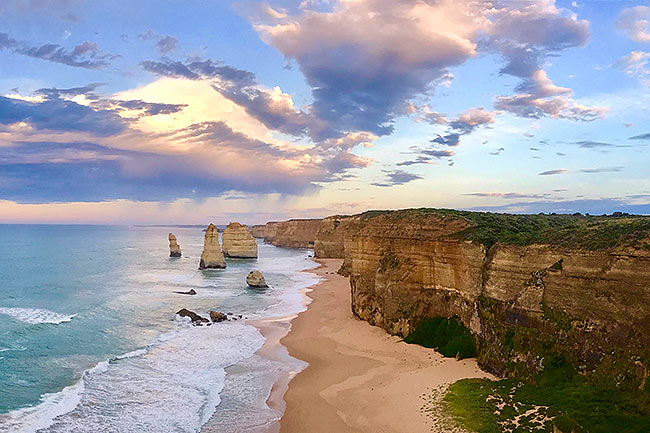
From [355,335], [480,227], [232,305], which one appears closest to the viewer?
[480,227]

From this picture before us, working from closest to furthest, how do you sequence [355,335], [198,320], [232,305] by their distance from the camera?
[355,335] → [198,320] → [232,305]

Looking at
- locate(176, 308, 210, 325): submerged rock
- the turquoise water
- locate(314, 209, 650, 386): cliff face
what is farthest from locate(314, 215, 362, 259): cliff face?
locate(314, 209, 650, 386): cliff face

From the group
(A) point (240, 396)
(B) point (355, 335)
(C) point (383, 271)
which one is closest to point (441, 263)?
(C) point (383, 271)

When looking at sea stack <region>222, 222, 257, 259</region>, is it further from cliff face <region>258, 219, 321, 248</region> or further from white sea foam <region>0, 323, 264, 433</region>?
white sea foam <region>0, 323, 264, 433</region>

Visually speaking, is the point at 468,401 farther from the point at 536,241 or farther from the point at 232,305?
the point at 232,305

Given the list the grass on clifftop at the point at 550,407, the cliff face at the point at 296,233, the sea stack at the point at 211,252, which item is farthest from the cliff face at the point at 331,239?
the grass on clifftop at the point at 550,407

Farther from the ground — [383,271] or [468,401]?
[383,271]

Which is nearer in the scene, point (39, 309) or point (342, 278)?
point (39, 309)
